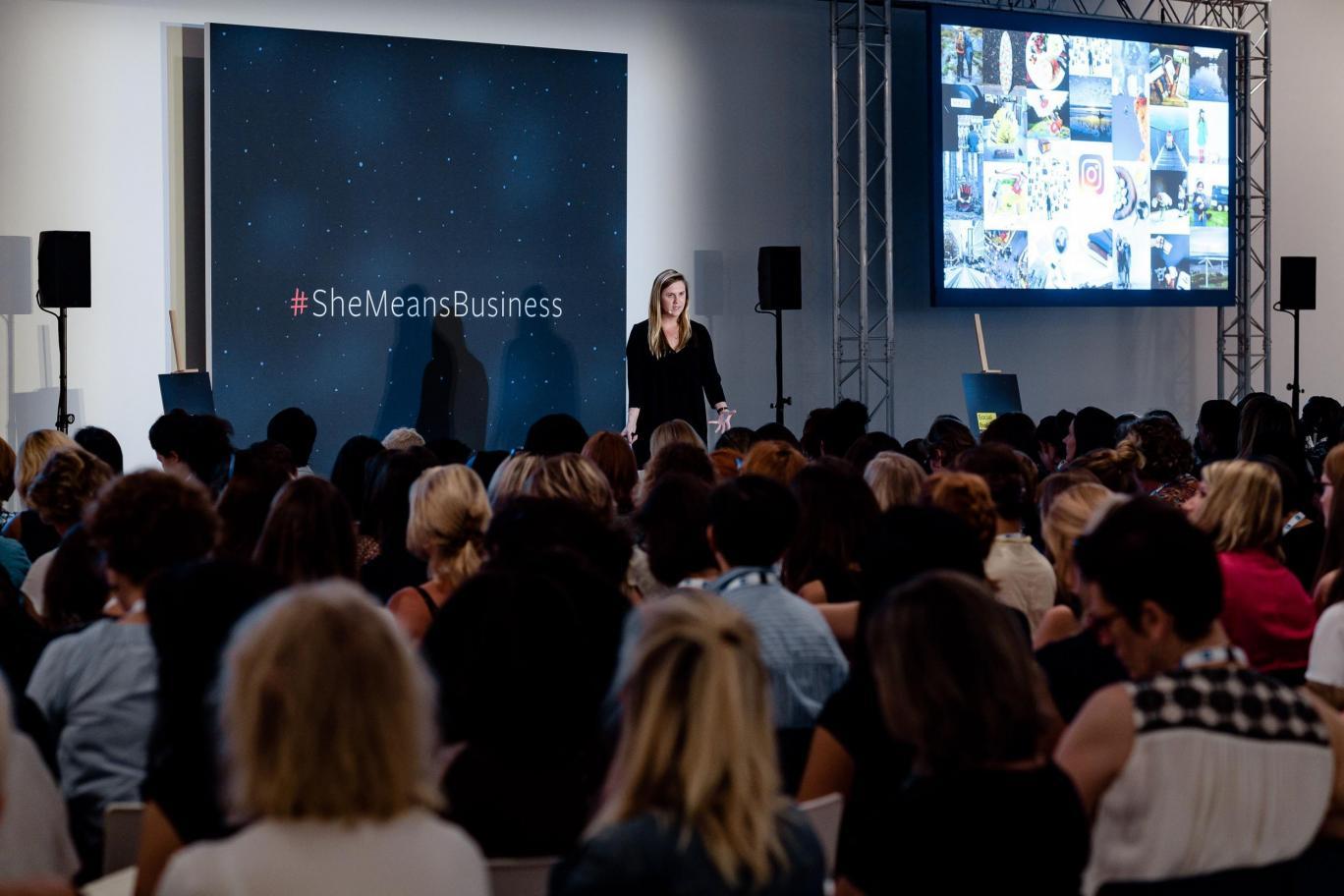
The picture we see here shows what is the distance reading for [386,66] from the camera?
884 cm

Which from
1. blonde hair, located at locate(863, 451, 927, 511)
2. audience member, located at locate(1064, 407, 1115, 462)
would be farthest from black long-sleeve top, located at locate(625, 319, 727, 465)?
blonde hair, located at locate(863, 451, 927, 511)

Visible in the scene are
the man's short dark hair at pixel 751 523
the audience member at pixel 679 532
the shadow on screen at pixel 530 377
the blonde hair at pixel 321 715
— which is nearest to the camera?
the blonde hair at pixel 321 715

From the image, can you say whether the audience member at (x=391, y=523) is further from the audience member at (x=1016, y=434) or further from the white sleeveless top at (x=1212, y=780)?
the audience member at (x=1016, y=434)

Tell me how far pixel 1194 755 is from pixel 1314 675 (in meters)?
1.08

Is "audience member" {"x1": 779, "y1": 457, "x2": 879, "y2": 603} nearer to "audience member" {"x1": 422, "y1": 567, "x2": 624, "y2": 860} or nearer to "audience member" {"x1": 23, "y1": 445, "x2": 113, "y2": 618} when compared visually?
"audience member" {"x1": 422, "y1": 567, "x2": 624, "y2": 860}

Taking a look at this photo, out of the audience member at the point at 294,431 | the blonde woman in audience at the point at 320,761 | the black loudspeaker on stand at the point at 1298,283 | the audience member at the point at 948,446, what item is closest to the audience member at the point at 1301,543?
the audience member at the point at 948,446

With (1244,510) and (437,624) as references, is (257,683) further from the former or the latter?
(1244,510)

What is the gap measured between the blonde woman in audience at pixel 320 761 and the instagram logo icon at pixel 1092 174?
10.0 m

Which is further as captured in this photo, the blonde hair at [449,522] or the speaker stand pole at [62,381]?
the speaker stand pole at [62,381]

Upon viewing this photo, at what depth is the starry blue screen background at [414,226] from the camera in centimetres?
845

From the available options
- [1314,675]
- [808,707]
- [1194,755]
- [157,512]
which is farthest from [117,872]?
[1314,675]

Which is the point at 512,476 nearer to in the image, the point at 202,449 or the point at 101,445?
the point at 202,449

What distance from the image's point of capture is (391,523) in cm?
432

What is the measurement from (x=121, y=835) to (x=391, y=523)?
2.09m
